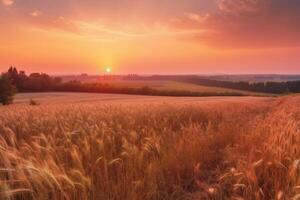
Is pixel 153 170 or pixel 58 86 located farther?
pixel 58 86

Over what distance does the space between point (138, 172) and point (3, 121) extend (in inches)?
233

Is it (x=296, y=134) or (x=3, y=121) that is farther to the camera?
(x=3, y=121)

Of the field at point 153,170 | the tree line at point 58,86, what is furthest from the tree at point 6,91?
the field at point 153,170

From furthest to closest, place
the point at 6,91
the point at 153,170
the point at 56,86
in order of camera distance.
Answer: the point at 56,86
the point at 6,91
the point at 153,170

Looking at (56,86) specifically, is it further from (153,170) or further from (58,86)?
(153,170)

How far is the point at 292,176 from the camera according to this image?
3.87 m

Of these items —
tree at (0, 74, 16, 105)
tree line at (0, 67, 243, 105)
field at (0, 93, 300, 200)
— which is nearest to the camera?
field at (0, 93, 300, 200)

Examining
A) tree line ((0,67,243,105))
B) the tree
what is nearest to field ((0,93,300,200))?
the tree

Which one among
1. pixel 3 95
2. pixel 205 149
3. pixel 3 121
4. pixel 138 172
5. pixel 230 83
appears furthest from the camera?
pixel 230 83

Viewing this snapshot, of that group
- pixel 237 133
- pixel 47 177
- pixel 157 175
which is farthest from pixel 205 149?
pixel 47 177

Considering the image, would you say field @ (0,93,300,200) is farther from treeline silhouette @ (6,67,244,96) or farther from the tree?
treeline silhouette @ (6,67,244,96)

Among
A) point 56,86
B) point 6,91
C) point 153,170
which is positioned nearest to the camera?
point 153,170

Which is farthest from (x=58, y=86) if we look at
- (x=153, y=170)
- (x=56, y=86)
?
(x=153, y=170)

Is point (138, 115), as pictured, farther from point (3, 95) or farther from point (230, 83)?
point (230, 83)
